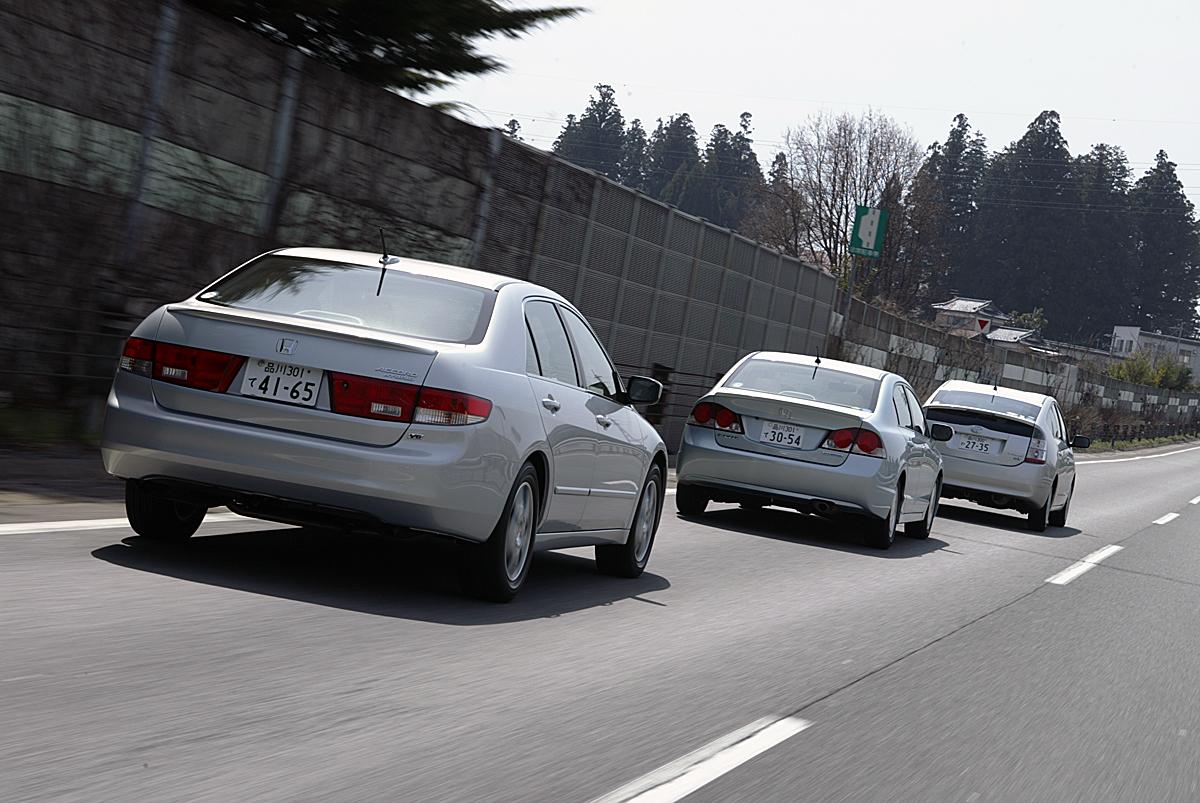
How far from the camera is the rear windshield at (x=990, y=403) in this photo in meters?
19.0

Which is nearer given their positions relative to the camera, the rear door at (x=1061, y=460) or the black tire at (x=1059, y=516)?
the rear door at (x=1061, y=460)

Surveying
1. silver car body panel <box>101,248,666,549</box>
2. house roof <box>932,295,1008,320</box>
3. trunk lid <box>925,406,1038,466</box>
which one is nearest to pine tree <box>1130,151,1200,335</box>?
house roof <box>932,295,1008,320</box>

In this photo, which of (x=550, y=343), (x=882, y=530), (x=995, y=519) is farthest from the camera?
(x=995, y=519)

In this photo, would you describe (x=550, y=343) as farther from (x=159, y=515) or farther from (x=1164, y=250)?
(x=1164, y=250)

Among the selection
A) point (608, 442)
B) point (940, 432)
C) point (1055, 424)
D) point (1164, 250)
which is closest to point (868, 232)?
point (1055, 424)

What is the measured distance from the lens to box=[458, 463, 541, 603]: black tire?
7.35 metres

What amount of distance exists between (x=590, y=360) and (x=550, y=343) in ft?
2.33

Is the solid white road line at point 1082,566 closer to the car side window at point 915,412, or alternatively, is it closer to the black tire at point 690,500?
the car side window at point 915,412

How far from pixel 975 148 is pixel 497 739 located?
499 ft

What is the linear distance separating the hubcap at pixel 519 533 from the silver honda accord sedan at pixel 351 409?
0.04 ft

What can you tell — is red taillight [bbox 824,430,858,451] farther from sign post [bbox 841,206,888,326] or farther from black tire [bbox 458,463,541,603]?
sign post [bbox 841,206,888,326]

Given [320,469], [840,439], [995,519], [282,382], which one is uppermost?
[282,382]

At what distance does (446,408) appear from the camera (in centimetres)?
692

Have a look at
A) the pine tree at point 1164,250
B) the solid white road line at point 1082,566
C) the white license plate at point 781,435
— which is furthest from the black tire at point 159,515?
the pine tree at point 1164,250
